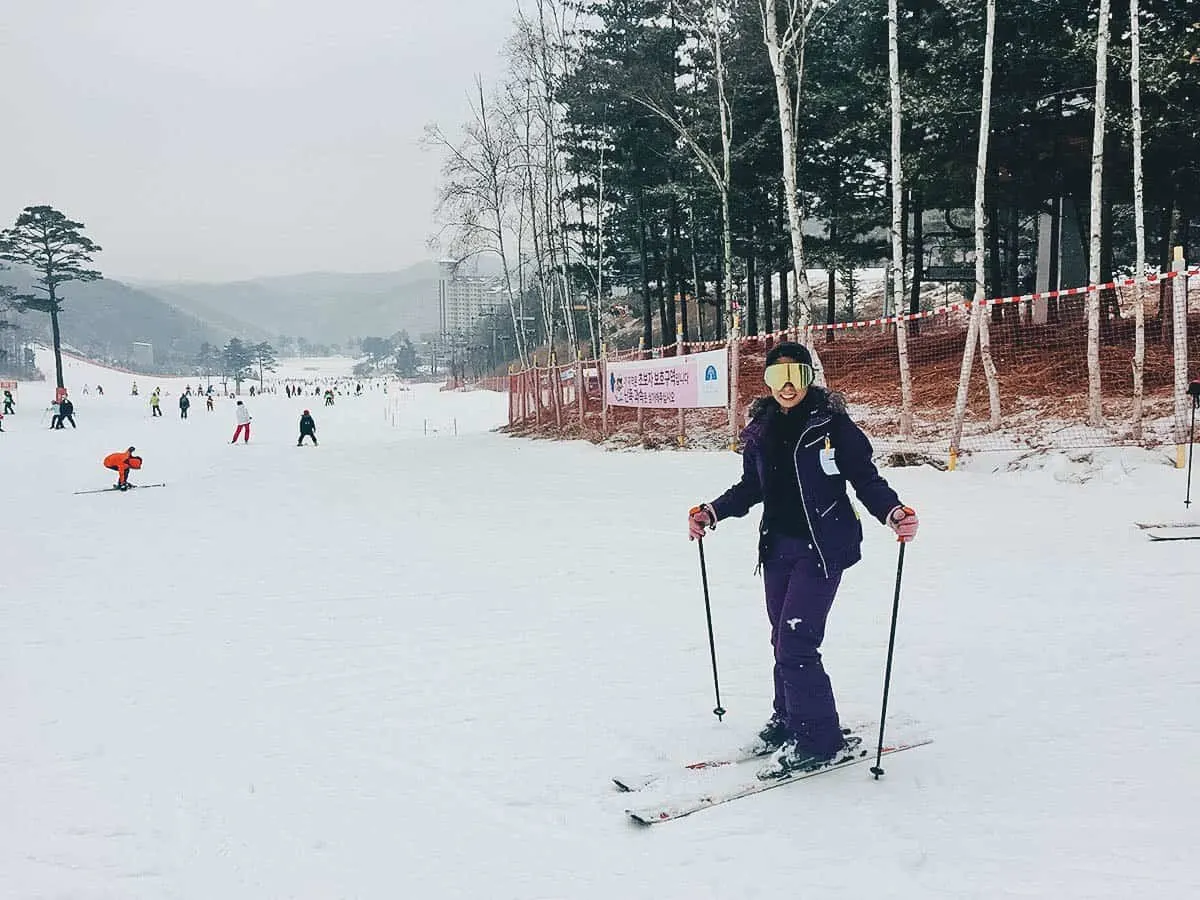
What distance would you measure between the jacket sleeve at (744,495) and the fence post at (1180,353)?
781 centimetres

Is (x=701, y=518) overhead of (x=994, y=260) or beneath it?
beneath

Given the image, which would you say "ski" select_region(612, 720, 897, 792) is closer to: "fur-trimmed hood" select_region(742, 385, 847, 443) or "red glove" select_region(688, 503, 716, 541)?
"red glove" select_region(688, 503, 716, 541)

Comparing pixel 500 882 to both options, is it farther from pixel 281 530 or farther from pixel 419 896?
pixel 281 530

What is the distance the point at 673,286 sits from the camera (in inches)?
1092

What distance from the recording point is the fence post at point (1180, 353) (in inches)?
369

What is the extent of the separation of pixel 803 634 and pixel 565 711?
5.19ft

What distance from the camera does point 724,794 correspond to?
3340 millimetres

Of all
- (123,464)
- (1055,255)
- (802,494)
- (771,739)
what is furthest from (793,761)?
(1055,255)

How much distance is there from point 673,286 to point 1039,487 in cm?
1871

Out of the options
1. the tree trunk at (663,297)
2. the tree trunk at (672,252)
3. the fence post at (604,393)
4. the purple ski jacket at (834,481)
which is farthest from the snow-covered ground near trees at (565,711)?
the tree trunk at (663,297)

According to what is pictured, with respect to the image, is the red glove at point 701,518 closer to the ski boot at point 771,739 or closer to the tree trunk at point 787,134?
the ski boot at point 771,739

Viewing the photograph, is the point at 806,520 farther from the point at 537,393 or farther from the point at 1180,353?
the point at 537,393

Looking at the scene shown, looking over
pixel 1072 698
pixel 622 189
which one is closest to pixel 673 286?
pixel 622 189

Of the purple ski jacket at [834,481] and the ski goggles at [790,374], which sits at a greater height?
the ski goggles at [790,374]
